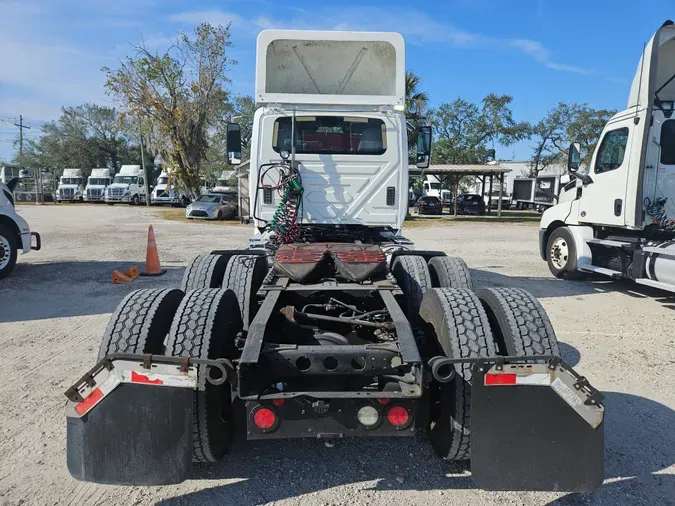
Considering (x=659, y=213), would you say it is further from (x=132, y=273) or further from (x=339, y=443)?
(x=132, y=273)

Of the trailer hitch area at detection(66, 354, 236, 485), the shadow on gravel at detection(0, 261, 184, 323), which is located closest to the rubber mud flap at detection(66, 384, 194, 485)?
the trailer hitch area at detection(66, 354, 236, 485)

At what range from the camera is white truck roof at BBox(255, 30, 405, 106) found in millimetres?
5906

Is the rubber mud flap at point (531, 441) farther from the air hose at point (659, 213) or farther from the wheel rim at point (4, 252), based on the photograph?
the wheel rim at point (4, 252)

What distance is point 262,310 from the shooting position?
303 centimetres

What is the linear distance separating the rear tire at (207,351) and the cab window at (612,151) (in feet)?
23.4

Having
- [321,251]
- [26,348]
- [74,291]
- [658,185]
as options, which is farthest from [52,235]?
[658,185]

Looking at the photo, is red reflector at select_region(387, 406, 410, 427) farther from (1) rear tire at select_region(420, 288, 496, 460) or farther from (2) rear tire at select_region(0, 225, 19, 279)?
(2) rear tire at select_region(0, 225, 19, 279)

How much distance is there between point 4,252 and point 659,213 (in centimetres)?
1072

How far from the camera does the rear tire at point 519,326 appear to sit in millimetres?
2750

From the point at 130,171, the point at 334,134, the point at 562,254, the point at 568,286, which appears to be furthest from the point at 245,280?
the point at 130,171

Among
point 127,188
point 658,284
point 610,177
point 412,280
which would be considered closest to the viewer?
point 412,280

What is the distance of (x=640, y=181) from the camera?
7219 millimetres

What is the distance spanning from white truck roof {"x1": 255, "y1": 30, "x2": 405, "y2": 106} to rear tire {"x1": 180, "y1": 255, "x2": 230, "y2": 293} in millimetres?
2307

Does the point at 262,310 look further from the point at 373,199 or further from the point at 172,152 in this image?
the point at 172,152
